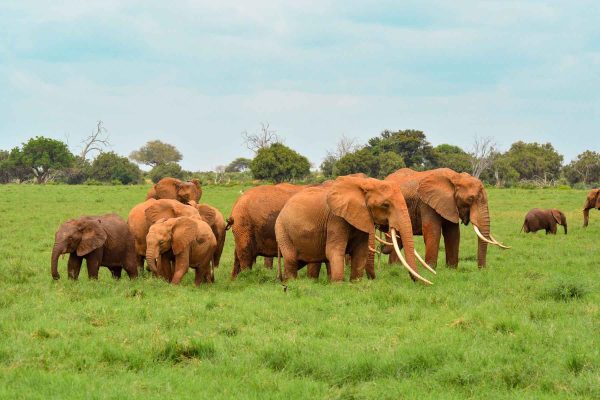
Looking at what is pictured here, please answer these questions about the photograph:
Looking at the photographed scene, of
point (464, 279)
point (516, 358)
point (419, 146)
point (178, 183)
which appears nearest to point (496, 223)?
point (178, 183)

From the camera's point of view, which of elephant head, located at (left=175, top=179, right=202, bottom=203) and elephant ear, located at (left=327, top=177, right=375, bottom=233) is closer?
elephant ear, located at (left=327, top=177, right=375, bottom=233)

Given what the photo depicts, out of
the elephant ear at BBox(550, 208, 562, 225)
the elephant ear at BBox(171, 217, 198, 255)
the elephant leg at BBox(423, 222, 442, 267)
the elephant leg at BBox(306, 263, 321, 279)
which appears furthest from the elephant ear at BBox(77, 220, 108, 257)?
the elephant ear at BBox(550, 208, 562, 225)

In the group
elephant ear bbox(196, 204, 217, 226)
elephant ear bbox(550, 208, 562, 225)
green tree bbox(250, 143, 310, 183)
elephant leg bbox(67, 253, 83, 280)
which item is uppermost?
green tree bbox(250, 143, 310, 183)

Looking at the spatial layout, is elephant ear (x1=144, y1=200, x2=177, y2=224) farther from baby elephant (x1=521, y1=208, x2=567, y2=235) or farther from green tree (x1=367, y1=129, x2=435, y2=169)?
green tree (x1=367, y1=129, x2=435, y2=169)

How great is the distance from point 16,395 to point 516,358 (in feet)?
17.3

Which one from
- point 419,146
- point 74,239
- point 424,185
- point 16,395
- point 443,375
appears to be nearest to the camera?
point 16,395

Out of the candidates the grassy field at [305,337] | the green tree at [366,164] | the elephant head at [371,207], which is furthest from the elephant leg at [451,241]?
the green tree at [366,164]

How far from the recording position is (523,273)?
15.1 m

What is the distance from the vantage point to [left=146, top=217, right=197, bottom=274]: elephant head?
43.9 ft

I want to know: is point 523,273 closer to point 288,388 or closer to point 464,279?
point 464,279

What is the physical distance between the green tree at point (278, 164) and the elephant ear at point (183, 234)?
59.8m

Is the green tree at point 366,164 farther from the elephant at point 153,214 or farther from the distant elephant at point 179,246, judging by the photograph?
the distant elephant at point 179,246

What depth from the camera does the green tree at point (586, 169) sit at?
10256cm

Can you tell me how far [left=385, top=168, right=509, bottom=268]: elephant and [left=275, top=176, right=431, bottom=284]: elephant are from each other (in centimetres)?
185
